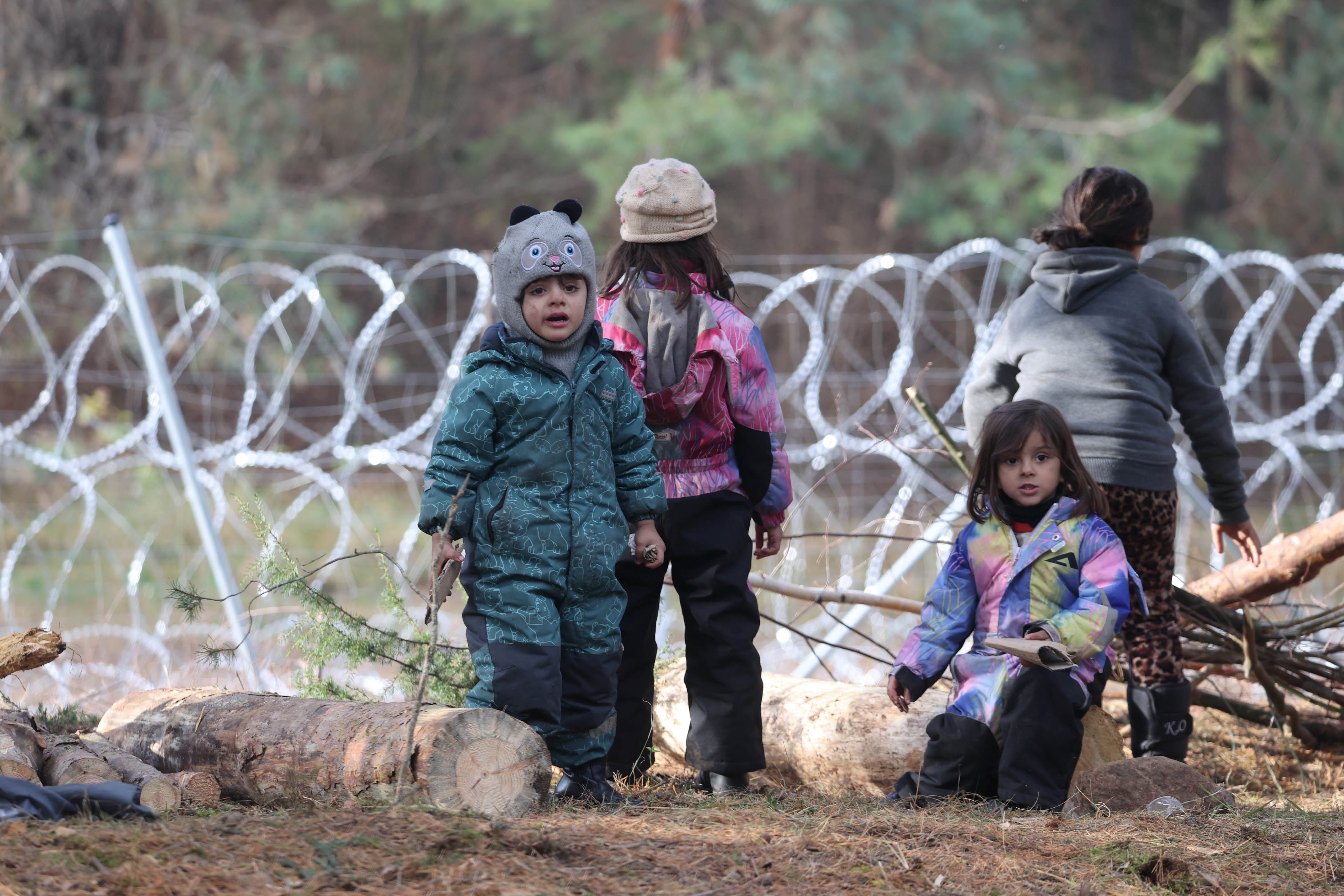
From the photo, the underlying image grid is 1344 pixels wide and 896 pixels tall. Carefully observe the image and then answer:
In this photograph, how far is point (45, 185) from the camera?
39.5ft

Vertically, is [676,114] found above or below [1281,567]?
above

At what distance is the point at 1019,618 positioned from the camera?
10.8 feet

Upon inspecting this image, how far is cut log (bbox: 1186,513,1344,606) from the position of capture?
Result: 4055mm

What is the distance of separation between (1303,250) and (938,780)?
1403 centimetres

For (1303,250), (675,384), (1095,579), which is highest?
(1303,250)

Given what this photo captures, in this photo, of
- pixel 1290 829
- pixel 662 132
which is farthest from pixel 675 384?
pixel 662 132

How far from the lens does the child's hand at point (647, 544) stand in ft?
10.6

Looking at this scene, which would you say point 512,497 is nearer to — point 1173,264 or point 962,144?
point 1173,264

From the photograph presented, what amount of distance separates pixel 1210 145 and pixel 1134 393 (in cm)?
1093

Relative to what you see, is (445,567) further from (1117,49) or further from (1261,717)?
(1117,49)

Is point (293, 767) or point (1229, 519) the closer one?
point (293, 767)

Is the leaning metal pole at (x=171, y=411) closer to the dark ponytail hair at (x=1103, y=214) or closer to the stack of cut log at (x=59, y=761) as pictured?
the stack of cut log at (x=59, y=761)

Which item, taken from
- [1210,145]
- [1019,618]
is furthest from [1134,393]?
[1210,145]

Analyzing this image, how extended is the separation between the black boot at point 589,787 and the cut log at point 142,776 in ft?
2.79
